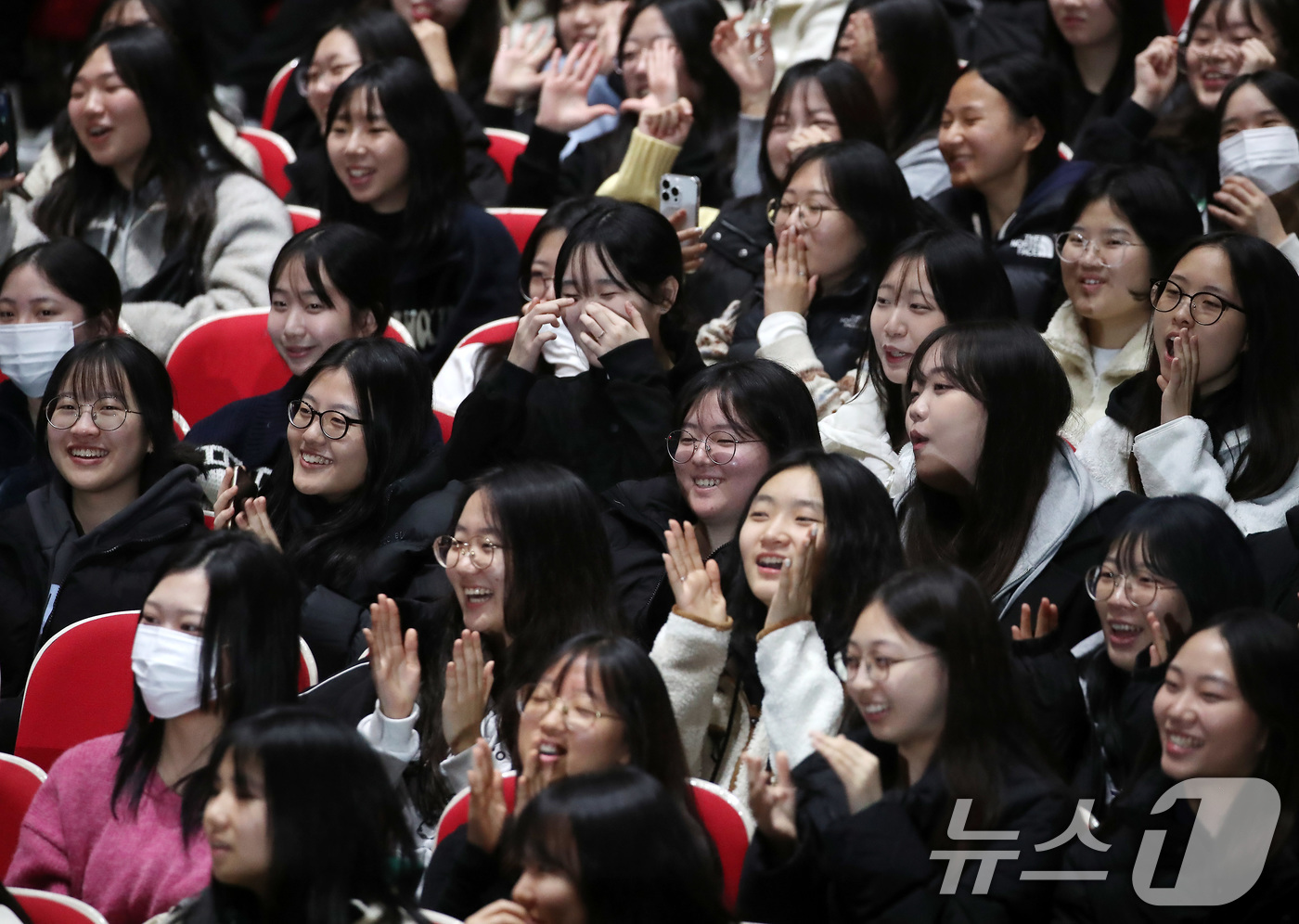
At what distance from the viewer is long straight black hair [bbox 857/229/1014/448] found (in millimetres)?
3477

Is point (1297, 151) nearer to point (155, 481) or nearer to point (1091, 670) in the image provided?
point (1091, 670)

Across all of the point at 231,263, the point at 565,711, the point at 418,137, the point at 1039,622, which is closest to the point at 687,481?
the point at 1039,622

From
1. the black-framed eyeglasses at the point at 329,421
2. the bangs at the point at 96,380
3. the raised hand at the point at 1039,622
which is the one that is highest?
the bangs at the point at 96,380

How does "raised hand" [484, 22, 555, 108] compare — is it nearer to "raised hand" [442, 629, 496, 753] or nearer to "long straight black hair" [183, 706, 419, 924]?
"raised hand" [442, 629, 496, 753]

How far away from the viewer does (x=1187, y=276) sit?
10.6 feet

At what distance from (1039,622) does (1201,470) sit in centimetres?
60

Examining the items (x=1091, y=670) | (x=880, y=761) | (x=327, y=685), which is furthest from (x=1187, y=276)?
(x=327, y=685)

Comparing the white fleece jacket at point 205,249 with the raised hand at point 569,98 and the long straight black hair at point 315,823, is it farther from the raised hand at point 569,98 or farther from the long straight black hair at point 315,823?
the long straight black hair at point 315,823

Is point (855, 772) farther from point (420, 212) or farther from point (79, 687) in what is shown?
point (420, 212)

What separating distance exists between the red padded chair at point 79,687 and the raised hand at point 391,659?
1.47ft

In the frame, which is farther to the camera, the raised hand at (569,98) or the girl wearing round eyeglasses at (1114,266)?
the raised hand at (569,98)

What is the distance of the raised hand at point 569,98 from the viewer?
4.99 metres

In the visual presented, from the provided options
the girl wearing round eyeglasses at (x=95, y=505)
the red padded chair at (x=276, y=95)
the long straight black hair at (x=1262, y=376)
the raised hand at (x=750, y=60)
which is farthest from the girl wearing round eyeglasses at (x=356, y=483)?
the red padded chair at (x=276, y=95)

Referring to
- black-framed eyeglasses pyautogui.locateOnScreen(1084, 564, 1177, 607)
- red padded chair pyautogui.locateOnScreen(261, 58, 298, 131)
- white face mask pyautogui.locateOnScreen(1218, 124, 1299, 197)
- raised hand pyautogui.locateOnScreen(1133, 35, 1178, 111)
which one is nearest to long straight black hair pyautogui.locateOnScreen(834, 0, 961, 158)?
raised hand pyautogui.locateOnScreen(1133, 35, 1178, 111)
